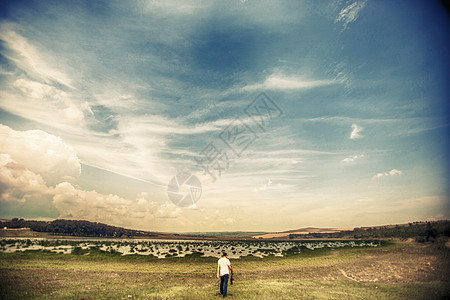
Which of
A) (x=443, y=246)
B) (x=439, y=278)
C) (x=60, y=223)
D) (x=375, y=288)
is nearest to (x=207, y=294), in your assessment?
(x=375, y=288)

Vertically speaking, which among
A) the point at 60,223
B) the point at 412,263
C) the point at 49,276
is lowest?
the point at 60,223

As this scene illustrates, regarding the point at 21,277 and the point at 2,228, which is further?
the point at 2,228

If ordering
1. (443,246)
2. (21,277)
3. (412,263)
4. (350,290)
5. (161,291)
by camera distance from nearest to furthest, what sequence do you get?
(161,291), (350,290), (21,277), (412,263), (443,246)

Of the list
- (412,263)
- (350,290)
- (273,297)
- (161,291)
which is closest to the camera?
(273,297)

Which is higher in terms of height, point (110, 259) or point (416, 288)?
point (416, 288)

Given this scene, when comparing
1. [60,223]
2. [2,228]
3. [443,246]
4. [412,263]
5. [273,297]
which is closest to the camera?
[273,297]

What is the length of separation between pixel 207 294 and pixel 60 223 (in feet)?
519

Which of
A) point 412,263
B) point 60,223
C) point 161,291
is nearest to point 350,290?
point 161,291

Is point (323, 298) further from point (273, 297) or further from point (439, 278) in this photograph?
point (439, 278)

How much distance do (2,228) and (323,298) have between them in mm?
131761

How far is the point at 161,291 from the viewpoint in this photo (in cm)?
1391

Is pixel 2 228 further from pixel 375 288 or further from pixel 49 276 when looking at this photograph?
pixel 375 288

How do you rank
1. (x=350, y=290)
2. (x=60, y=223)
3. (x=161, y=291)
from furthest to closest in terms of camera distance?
(x=60, y=223) < (x=350, y=290) < (x=161, y=291)

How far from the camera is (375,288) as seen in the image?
51.4ft
